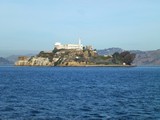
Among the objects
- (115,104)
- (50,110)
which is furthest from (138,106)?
(50,110)

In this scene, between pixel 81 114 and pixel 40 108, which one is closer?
pixel 81 114

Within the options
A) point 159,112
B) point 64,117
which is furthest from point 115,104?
point 64,117

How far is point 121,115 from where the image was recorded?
36281 millimetres

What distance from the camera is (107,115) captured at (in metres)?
36.4

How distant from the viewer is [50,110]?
3919 centimetres

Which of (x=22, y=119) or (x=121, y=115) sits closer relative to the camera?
(x=22, y=119)

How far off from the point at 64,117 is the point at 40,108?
612 centimetres

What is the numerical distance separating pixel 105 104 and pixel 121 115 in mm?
8557

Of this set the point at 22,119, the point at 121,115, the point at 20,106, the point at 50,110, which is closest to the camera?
the point at 22,119

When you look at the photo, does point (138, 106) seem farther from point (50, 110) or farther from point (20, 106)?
point (20, 106)

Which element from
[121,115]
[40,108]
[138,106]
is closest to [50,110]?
[40,108]

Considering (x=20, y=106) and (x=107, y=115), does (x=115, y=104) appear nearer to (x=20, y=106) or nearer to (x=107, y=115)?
(x=107, y=115)

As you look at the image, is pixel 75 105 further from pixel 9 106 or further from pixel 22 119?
pixel 22 119

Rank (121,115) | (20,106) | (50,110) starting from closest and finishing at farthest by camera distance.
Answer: (121,115)
(50,110)
(20,106)
